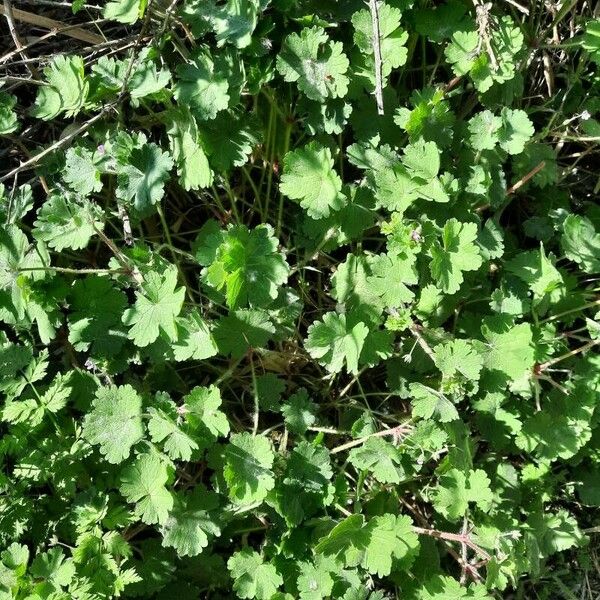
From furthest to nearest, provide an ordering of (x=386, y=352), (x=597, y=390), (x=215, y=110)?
1. (x=597, y=390)
2. (x=386, y=352)
3. (x=215, y=110)

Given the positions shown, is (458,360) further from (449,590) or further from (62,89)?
(62,89)

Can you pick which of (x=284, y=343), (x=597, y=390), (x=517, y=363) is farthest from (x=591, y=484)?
(x=284, y=343)

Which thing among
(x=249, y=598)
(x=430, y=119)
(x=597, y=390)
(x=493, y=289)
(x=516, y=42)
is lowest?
(x=249, y=598)

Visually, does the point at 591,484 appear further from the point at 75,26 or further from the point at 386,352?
the point at 75,26

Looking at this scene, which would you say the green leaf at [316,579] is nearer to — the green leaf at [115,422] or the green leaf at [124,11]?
the green leaf at [115,422]

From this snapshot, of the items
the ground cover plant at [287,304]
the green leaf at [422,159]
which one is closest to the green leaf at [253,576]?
the ground cover plant at [287,304]

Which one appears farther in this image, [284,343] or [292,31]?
[284,343]
